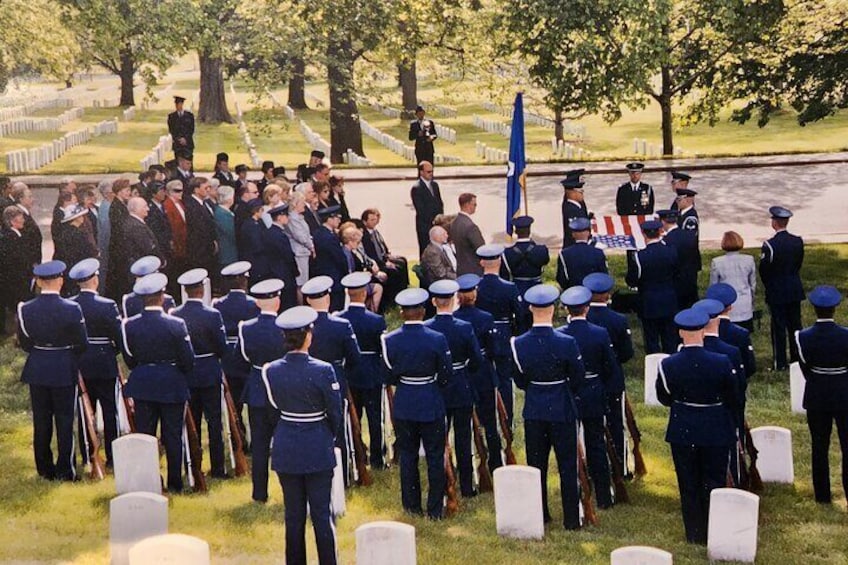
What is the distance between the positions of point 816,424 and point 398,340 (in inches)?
143

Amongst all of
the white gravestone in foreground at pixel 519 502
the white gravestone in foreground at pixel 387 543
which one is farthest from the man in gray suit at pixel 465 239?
the white gravestone in foreground at pixel 387 543

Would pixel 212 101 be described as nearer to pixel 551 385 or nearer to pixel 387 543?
pixel 551 385

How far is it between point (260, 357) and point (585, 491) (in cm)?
289

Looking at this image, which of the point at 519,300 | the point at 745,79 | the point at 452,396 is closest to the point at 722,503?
the point at 452,396

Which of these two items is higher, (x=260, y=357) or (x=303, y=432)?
(x=260, y=357)

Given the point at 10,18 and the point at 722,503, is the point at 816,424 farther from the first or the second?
the point at 10,18

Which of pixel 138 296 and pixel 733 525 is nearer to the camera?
pixel 733 525

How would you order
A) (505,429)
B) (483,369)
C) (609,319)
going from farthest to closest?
(505,429) < (483,369) < (609,319)

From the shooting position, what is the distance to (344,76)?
108ft

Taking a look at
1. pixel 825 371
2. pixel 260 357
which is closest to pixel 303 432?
pixel 260 357

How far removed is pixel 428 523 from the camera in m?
10.6

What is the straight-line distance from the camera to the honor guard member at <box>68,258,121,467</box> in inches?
469

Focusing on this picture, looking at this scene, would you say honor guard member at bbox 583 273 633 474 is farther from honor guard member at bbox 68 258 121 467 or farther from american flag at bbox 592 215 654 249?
american flag at bbox 592 215 654 249

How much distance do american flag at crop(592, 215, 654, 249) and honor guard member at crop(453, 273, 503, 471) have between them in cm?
560
